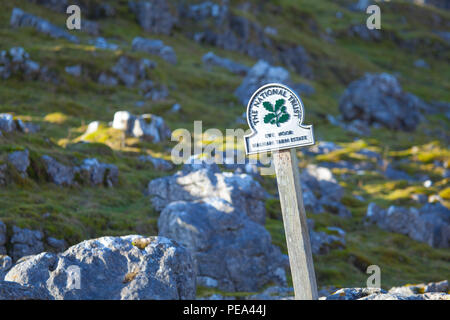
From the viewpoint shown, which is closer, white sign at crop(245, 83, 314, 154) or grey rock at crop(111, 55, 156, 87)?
white sign at crop(245, 83, 314, 154)

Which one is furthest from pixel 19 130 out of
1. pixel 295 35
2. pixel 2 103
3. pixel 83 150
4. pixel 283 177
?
pixel 295 35

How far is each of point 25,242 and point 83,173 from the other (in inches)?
434

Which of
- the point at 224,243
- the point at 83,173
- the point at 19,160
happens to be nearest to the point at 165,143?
the point at 83,173

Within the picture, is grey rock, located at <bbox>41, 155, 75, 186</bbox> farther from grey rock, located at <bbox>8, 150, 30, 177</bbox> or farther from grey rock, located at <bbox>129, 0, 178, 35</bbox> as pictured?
grey rock, located at <bbox>129, 0, 178, 35</bbox>

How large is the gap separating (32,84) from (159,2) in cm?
4947

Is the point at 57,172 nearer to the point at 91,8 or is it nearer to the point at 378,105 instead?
the point at 378,105

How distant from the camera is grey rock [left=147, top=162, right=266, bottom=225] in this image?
115 feet

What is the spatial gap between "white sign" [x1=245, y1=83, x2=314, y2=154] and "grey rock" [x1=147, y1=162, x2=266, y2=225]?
21377 mm

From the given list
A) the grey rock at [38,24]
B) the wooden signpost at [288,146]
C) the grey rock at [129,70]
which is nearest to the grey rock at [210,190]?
the wooden signpost at [288,146]

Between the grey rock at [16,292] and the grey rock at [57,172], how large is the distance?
20924 mm

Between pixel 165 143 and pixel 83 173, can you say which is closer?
pixel 83 173

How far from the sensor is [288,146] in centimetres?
1284

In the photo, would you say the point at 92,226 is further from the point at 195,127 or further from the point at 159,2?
the point at 159,2

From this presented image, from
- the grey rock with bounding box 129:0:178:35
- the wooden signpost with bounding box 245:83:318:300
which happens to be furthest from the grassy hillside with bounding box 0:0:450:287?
the wooden signpost with bounding box 245:83:318:300
